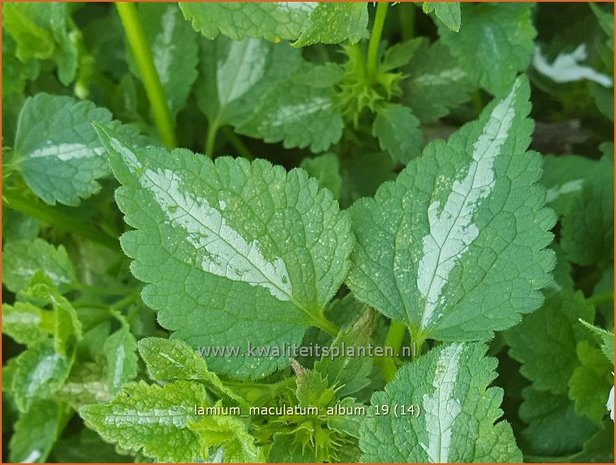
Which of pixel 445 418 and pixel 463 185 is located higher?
pixel 463 185

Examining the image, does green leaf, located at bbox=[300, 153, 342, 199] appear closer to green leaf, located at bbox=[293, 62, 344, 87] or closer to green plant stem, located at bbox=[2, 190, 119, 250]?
green leaf, located at bbox=[293, 62, 344, 87]

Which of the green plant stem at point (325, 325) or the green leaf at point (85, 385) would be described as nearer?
the green plant stem at point (325, 325)

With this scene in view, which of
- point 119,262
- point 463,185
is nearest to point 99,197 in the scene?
point 119,262

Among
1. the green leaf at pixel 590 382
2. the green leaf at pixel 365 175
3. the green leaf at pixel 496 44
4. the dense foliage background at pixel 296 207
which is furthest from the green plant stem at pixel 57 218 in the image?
the green leaf at pixel 590 382

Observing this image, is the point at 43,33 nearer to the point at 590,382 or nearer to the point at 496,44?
the point at 496,44

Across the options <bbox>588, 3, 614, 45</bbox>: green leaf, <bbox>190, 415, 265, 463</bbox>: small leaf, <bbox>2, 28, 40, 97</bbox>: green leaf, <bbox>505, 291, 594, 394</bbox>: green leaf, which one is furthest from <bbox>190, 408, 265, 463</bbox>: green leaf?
<bbox>588, 3, 614, 45</bbox>: green leaf

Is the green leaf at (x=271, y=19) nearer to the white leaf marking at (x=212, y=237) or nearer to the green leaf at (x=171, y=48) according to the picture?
the white leaf marking at (x=212, y=237)

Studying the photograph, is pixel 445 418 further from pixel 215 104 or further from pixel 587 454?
pixel 215 104
